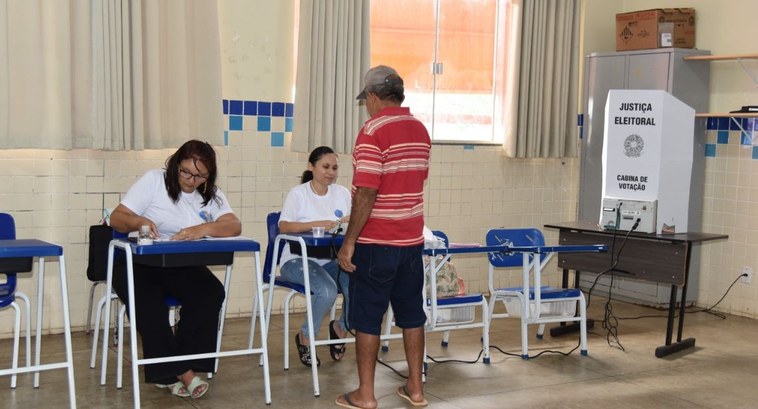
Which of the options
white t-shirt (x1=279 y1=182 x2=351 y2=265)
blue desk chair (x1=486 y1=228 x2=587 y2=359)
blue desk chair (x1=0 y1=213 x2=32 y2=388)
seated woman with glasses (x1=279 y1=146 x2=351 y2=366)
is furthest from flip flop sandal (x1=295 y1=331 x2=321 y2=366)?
blue desk chair (x1=0 y1=213 x2=32 y2=388)

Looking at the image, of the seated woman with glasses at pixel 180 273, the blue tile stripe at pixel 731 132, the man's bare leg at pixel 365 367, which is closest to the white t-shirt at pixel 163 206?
the seated woman with glasses at pixel 180 273

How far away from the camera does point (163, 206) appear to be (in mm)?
4621

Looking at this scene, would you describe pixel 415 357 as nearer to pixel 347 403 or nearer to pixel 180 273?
pixel 347 403

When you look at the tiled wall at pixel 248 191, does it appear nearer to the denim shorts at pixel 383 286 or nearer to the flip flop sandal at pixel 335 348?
the flip flop sandal at pixel 335 348

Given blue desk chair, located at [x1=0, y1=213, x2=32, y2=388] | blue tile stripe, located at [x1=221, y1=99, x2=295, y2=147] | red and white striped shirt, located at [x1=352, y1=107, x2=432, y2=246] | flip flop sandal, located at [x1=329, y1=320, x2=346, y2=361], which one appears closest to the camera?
blue desk chair, located at [x1=0, y1=213, x2=32, y2=388]

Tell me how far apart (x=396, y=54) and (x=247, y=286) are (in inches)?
80.8

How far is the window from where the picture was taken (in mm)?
6926

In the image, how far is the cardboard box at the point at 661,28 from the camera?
716 centimetres

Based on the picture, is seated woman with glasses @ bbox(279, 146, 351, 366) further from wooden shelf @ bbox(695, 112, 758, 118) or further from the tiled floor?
wooden shelf @ bbox(695, 112, 758, 118)

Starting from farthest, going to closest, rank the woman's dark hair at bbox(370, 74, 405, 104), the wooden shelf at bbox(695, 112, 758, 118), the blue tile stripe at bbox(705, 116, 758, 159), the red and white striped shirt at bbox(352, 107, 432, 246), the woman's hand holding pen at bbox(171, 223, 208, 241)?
the blue tile stripe at bbox(705, 116, 758, 159) → the wooden shelf at bbox(695, 112, 758, 118) → the woman's hand holding pen at bbox(171, 223, 208, 241) → the woman's dark hair at bbox(370, 74, 405, 104) → the red and white striped shirt at bbox(352, 107, 432, 246)

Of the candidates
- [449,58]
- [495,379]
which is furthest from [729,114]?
[495,379]

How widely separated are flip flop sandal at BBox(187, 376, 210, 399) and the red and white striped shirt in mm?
1032

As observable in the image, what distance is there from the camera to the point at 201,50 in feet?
19.4

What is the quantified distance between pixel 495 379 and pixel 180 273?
5.71 feet
